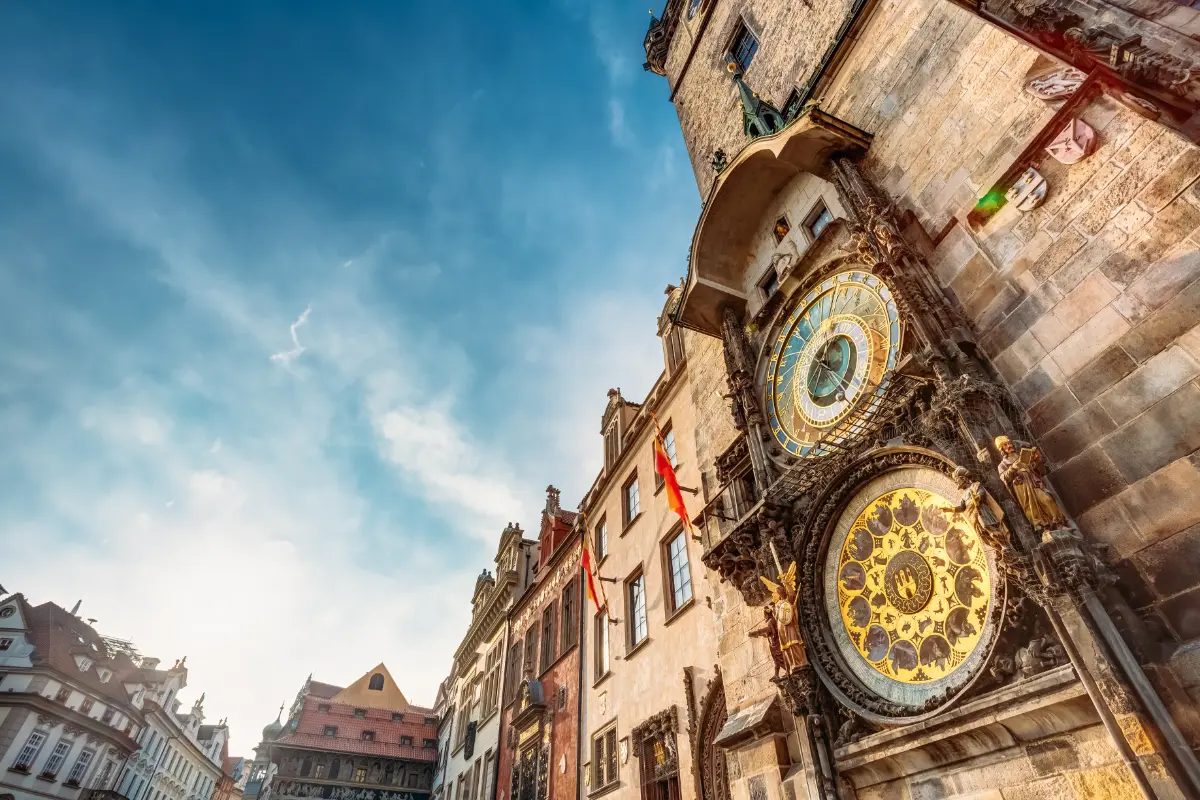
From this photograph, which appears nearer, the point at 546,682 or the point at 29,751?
the point at 546,682

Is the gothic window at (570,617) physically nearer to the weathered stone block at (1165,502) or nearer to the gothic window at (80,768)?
the weathered stone block at (1165,502)

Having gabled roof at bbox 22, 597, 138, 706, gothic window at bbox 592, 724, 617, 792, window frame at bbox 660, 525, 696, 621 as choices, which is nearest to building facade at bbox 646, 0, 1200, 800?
window frame at bbox 660, 525, 696, 621

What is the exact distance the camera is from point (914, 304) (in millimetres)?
6590

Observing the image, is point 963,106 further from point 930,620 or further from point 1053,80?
point 930,620

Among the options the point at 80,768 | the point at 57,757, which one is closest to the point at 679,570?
the point at 57,757

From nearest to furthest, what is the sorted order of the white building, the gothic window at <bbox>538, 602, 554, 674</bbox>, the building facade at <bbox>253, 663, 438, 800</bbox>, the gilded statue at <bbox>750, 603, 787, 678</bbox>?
the gilded statue at <bbox>750, 603, 787, 678</bbox>
the gothic window at <bbox>538, 602, 554, 674</bbox>
the white building
the building facade at <bbox>253, 663, 438, 800</bbox>

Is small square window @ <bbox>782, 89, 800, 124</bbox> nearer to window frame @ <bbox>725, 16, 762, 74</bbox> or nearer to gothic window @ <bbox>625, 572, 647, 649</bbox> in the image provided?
window frame @ <bbox>725, 16, 762, 74</bbox>

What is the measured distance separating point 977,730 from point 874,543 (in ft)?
6.46

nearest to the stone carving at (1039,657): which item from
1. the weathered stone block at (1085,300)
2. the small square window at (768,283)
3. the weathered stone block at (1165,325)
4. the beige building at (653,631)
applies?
the weathered stone block at (1165,325)

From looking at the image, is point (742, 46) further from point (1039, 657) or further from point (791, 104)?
point (1039, 657)

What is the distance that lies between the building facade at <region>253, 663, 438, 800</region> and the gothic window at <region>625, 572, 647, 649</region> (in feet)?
118

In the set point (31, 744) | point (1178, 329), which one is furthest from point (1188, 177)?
point (31, 744)

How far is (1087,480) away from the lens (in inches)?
198

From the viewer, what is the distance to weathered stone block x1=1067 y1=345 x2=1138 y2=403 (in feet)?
16.5
